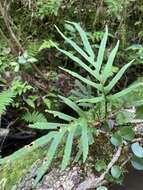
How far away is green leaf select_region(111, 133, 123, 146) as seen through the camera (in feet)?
5.90

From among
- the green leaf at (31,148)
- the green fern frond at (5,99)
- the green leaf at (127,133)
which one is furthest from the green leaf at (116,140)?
the green fern frond at (5,99)

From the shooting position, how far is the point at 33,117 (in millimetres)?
2654

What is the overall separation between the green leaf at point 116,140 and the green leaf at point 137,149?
0.18 ft

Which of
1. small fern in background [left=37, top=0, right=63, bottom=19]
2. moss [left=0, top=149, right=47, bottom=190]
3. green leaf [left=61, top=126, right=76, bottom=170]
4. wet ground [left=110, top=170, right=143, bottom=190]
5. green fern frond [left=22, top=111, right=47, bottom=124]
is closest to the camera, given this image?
green leaf [left=61, top=126, right=76, bottom=170]

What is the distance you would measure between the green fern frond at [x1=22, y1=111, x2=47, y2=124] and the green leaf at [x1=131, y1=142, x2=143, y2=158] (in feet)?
2.97

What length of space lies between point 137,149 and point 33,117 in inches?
39.3

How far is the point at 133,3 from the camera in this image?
10.0 ft

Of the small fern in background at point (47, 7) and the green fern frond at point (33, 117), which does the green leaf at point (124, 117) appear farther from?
the small fern in background at point (47, 7)

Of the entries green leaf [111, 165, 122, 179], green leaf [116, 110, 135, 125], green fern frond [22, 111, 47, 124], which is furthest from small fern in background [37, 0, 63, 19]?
green leaf [111, 165, 122, 179]

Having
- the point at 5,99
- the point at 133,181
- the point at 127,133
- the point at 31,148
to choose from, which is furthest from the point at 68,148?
the point at 5,99

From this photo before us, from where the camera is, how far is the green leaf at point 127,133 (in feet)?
5.91

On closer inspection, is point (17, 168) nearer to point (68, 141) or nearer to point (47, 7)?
point (68, 141)

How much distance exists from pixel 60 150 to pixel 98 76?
35 centimetres

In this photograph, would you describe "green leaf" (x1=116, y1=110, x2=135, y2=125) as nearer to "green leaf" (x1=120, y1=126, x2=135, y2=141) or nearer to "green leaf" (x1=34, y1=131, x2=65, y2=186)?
"green leaf" (x1=120, y1=126, x2=135, y2=141)
